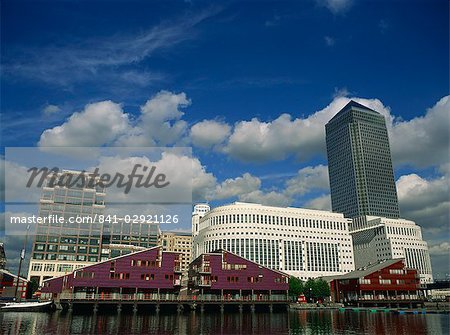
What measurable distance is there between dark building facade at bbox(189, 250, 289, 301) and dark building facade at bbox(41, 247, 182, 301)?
6.73 m

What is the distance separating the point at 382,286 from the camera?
115312mm

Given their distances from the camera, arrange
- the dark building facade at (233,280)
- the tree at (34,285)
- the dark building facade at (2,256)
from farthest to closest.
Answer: the dark building facade at (2,256) < the tree at (34,285) < the dark building facade at (233,280)

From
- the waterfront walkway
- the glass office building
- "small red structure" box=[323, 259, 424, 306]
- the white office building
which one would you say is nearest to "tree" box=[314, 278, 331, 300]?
"small red structure" box=[323, 259, 424, 306]

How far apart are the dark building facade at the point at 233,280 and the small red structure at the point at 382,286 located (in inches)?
1100

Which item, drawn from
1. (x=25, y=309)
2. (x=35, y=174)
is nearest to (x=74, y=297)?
(x=25, y=309)

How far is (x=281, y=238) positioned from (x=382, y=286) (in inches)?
2197

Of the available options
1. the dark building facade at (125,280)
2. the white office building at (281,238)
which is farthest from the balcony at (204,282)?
the white office building at (281,238)

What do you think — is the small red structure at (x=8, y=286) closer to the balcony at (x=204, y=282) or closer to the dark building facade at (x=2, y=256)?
the dark building facade at (x=2, y=256)

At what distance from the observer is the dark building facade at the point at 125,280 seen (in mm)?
85438

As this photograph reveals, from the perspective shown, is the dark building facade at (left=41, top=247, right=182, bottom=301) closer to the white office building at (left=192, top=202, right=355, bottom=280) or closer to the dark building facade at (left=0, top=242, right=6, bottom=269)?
the dark building facade at (left=0, top=242, right=6, bottom=269)

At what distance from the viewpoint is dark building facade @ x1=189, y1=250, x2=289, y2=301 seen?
3735 inches

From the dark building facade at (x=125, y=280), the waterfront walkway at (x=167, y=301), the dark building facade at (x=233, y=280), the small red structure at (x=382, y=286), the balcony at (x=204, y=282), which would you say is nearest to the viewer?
the waterfront walkway at (x=167, y=301)

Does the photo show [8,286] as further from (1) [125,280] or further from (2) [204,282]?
(2) [204,282]

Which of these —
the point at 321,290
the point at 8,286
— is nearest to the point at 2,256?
the point at 8,286
